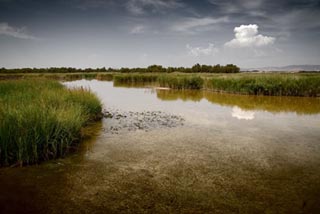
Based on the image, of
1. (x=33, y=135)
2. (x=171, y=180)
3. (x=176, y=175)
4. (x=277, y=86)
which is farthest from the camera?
(x=277, y=86)

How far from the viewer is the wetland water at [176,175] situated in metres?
3.61

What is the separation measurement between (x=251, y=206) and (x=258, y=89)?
17.3m

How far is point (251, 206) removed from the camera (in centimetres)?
357

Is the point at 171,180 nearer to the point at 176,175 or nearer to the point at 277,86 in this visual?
the point at 176,175

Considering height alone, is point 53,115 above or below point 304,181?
above

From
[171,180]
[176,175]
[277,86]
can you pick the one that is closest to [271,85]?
[277,86]

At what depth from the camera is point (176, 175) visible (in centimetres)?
464

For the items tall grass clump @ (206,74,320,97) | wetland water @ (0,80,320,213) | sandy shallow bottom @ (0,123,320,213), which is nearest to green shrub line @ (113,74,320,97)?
tall grass clump @ (206,74,320,97)

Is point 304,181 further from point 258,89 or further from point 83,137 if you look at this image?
point 258,89

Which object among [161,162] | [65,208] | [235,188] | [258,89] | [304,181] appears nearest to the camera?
[65,208]

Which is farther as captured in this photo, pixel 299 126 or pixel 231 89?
pixel 231 89

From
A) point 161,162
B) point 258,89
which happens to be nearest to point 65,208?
point 161,162

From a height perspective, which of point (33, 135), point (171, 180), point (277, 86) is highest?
point (277, 86)

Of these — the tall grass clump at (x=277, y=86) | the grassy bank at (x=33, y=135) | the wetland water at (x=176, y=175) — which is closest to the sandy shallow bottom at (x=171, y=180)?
the wetland water at (x=176, y=175)
